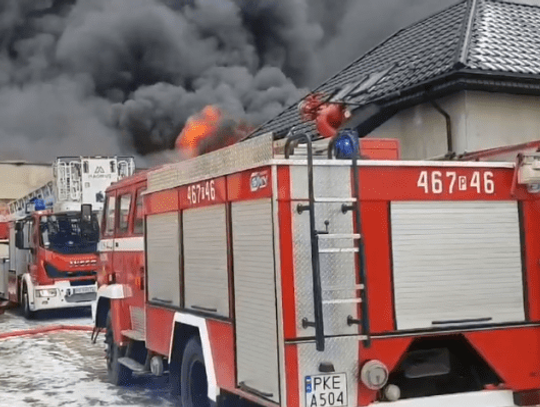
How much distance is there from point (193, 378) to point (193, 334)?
352 mm

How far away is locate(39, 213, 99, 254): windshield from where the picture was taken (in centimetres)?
1593

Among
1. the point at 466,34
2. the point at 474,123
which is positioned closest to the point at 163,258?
the point at 474,123

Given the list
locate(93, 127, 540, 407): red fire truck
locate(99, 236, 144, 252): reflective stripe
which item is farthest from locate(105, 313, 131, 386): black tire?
locate(93, 127, 540, 407): red fire truck

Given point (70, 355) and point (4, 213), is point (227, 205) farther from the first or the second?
point (4, 213)

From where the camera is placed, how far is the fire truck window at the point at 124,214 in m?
8.34

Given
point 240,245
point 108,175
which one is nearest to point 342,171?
point 240,245

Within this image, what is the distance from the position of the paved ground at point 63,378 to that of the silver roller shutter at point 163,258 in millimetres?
1702

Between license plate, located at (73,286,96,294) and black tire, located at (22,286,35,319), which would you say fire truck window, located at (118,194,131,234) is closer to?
license plate, located at (73,286,96,294)

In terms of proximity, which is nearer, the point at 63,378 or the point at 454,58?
the point at 63,378

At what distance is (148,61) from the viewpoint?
43344 mm

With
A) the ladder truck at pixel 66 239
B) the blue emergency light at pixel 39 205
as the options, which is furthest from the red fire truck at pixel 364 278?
the blue emergency light at pixel 39 205

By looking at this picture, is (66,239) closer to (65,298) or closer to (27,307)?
(65,298)

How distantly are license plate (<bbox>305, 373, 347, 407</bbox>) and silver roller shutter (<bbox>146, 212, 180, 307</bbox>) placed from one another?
209 centimetres

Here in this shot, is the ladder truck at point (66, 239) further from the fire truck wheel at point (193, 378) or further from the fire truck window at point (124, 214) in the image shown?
the fire truck wheel at point (193, 378)
